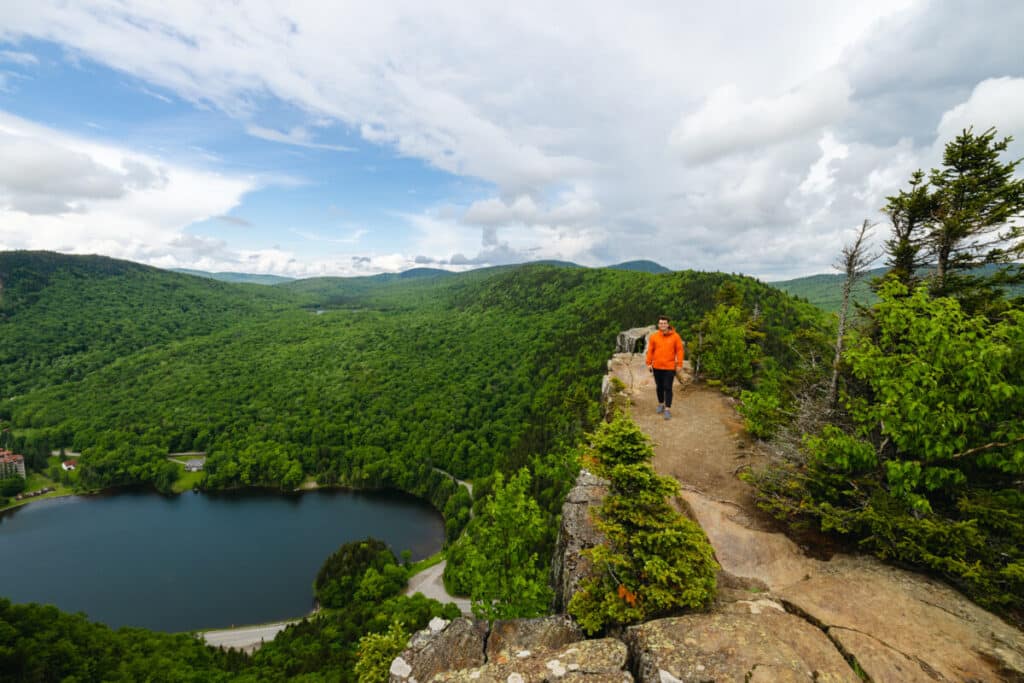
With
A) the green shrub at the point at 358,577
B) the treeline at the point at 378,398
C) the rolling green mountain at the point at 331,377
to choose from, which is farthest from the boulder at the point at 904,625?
the green shrub at the point at 358,577

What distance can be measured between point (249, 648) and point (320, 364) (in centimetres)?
10113

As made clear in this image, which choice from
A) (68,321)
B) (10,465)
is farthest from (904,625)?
(68,321)

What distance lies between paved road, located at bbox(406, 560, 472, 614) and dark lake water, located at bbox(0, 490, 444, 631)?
7.82 meters

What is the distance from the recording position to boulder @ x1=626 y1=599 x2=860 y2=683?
5.32 meters

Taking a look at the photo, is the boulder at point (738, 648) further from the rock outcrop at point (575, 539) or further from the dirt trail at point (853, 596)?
the rock outcrop at point (575, 539)

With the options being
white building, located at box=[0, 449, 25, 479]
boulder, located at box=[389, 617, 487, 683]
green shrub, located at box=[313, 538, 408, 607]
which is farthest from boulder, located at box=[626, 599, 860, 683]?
white building, located at box=[0, 449, 25, 479]

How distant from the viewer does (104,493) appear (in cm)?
8481

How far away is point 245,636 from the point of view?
48344 mm

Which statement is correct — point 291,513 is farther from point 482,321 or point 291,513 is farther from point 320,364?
point 482,321

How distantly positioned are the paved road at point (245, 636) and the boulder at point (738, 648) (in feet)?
200

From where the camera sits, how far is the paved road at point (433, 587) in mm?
52375

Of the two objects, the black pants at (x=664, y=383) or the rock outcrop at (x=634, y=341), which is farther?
the rock outcrop at (x=634, y=341)

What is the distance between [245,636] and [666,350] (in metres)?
65.3

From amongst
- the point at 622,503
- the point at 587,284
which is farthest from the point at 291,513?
the point at 587,284
